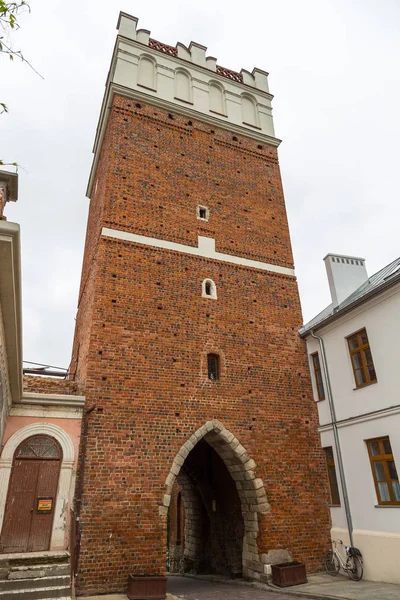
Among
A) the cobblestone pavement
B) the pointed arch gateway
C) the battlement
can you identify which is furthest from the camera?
the battlement

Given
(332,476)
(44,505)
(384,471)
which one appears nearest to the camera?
(44,505)

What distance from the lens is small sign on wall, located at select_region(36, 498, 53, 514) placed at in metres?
8.35

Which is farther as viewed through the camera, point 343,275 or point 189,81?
point 189,81

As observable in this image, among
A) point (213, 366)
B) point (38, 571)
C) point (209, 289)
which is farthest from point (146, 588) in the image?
point (209, 289)

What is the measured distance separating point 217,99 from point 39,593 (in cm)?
1578

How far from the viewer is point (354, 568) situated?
9.43 m

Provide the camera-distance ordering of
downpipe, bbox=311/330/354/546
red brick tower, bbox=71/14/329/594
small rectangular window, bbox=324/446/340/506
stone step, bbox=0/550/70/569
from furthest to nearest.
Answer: small rectangular window, bbox=324/446/340/506 < downpipe, bbox=311/330/354/546 < red brick tower, bbox=71/14/329/594 < stone step, bbox=0/550/70/569

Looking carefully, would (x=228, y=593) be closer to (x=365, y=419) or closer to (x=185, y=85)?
(x=365, y=419)

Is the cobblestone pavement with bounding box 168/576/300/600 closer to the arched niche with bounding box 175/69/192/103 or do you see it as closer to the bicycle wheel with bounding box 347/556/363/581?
the bicycle wheel with bounding box 347/556/363/581

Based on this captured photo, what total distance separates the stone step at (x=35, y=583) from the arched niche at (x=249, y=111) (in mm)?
14941

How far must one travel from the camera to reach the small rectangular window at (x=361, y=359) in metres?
10.2

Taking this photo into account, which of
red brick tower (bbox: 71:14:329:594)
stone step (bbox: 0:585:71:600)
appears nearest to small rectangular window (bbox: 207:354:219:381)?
red brick tower (bbox: 71:14:329:594)

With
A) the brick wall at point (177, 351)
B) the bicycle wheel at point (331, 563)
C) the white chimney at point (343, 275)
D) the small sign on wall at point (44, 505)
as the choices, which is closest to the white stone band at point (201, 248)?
the brick wall at point (177, 351)

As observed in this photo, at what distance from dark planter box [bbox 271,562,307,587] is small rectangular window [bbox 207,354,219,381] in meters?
4.39
